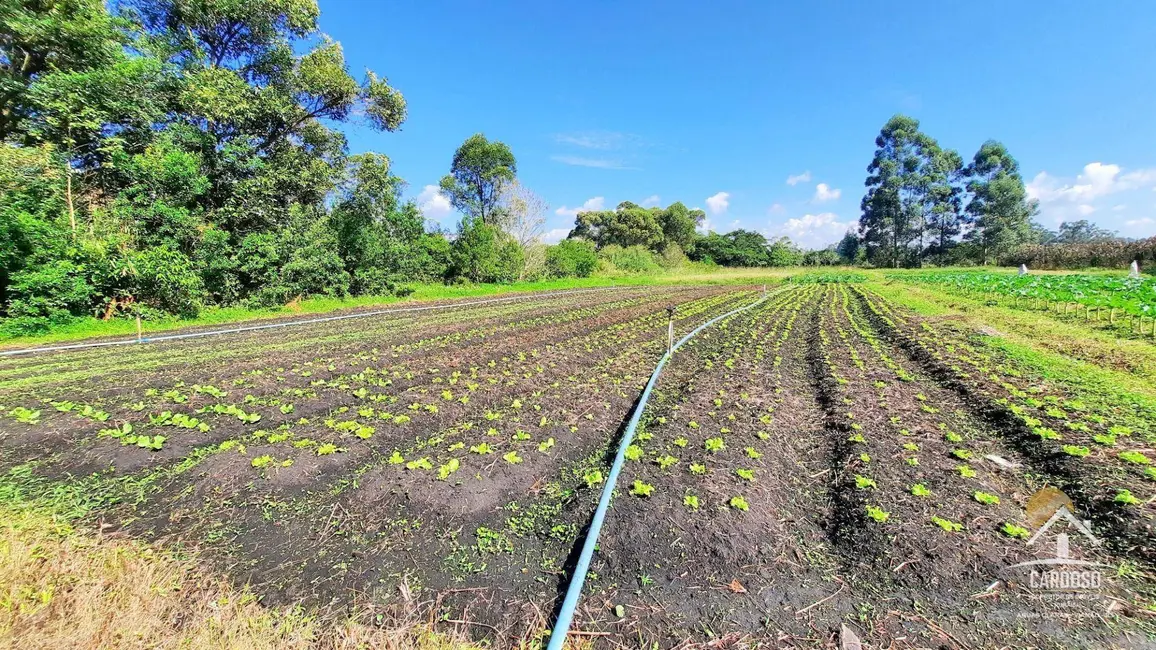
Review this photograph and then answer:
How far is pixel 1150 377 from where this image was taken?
5.83 metres

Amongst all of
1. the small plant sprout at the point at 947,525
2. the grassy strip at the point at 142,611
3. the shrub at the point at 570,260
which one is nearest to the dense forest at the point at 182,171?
the shrub at the point at 570,260

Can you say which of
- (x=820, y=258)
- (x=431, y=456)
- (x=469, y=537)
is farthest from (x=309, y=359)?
(x=820, y=258)

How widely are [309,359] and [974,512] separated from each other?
8845 millimetres

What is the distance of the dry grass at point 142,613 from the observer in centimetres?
189

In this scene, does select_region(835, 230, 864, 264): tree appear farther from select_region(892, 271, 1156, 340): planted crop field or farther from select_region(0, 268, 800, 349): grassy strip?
select_region(892, 271, 1156, 340): planted crop field

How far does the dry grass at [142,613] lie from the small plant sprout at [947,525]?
9.82 ft

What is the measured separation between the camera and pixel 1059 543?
2.62 metres

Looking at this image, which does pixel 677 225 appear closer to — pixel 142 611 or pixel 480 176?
pixel 480 176

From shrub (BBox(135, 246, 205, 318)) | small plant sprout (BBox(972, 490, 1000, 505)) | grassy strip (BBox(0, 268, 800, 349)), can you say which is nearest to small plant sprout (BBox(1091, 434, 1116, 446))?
small plant sprout (BBox(972, 490, 1000, 505))

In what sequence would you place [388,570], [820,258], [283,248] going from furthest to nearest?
1. [820,258]
2. [283,248]
3. [388,570]

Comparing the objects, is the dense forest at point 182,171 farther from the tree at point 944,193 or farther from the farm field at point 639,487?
the tree at point 944,193

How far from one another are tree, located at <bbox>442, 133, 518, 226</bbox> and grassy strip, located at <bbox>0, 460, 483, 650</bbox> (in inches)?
1229

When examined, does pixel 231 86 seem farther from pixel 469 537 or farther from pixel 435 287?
pixel 469 537

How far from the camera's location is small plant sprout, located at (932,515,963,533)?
2.74 meters
